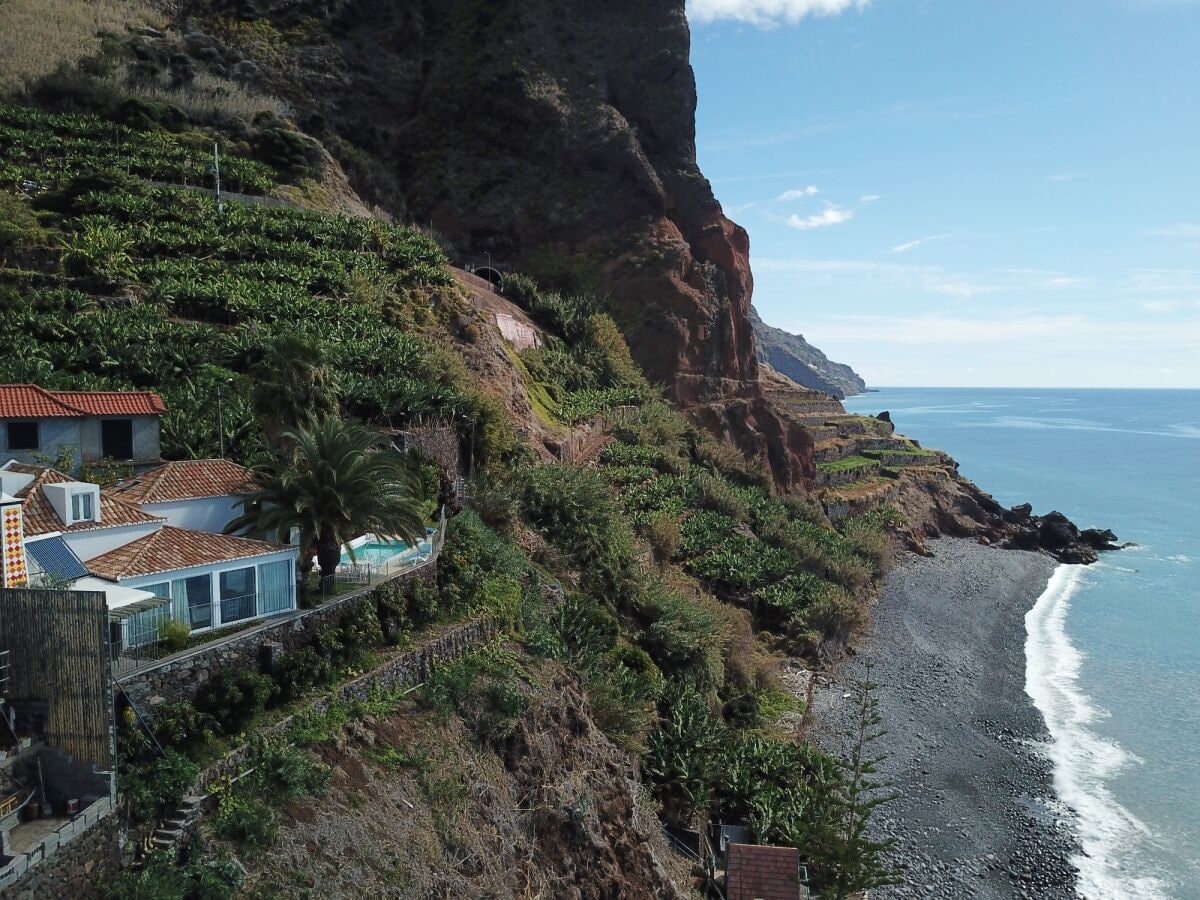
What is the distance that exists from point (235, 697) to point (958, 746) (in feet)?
92.0

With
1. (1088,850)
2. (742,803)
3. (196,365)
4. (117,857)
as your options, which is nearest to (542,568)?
(742,803)

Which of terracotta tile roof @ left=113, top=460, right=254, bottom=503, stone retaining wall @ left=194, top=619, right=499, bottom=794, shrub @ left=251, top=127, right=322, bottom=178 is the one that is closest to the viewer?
stone retaining wall @ left=194, top=619, right=499, bottom=794

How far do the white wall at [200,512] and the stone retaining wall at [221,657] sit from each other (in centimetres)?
381

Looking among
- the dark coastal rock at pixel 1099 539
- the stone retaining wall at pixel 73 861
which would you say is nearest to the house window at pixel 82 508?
the stone retaining wall at pixel 73 861

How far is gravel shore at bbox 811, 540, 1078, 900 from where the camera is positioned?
24.6m

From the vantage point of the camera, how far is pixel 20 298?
3047 centimetres

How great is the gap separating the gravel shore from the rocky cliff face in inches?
680

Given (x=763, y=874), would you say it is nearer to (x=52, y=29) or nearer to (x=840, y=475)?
(x=840, y=475)

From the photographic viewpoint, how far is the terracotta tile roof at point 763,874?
19.9 m

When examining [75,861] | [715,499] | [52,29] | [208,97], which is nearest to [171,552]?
[75,861]

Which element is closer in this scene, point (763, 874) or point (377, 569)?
point (377, 569)

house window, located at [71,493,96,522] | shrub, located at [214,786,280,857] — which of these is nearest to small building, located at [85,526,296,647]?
house window, located at [71,493,96,522]

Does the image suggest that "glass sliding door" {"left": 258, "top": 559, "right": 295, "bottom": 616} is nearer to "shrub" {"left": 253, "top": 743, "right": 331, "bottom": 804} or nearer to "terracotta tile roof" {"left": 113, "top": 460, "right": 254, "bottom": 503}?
"shrub" {"left": 253, "top": 743, "right": 331, "bottom": 804}

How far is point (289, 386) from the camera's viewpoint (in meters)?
22.3
